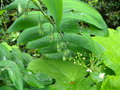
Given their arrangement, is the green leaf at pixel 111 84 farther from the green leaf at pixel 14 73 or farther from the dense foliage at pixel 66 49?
the green leaf at pixel 14 73

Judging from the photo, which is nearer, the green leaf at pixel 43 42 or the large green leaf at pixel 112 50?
the large green leaf at pixel 112 50

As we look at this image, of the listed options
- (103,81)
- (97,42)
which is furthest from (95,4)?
(103,81)

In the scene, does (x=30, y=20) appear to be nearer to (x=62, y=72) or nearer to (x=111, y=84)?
(x=62, y=72)

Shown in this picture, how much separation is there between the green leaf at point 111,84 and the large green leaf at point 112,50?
0.43 feet

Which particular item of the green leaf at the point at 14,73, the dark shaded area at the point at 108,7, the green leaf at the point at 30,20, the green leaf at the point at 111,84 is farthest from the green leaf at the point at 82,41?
the dark shaded area at the point at 108,7

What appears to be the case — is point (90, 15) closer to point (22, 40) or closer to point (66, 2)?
point (66, 2)

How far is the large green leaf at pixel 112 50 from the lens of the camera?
48.4 inches

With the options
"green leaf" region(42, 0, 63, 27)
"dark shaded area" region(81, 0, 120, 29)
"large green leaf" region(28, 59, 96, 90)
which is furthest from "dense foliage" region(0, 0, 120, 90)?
"dark shaded area" region(81, 0, 120, 29)

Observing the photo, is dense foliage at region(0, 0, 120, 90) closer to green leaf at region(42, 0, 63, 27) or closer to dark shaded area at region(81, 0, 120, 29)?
green leaf at region(42, 0, 63, 27)

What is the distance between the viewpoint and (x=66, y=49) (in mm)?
1305

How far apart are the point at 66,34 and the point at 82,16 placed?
144mm

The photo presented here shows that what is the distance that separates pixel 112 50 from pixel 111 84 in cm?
39

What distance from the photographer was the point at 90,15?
1.29m

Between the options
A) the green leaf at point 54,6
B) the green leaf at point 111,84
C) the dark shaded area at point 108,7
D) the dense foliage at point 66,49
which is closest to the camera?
the green leaf at point 54,6
